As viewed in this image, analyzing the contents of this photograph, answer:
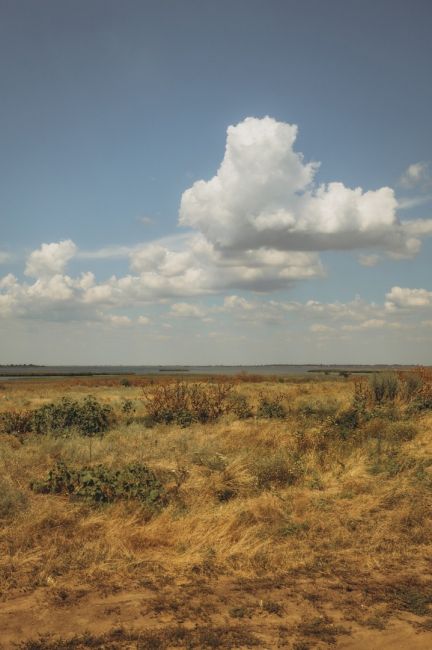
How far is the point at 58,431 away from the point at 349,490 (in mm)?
8836

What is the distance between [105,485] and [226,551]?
281cm

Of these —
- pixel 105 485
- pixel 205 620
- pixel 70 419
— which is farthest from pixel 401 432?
pixel 205 620

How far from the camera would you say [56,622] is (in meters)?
4.30

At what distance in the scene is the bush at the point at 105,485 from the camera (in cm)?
763

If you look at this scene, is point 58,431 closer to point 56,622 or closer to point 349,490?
point 349,490

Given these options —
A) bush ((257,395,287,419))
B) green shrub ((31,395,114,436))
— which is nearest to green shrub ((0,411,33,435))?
green shrub ((31,395,114,436))

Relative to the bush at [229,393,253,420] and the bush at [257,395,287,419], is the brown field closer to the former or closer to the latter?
the bush at [257,395,287,419]

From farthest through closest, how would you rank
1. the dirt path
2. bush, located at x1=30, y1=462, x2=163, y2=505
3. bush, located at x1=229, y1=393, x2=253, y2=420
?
bush, located at x1=229, y1=393, x2=253, y2=420 < bush, located at x1=30, y1=462, x2=163, y2=505 < the dirt path

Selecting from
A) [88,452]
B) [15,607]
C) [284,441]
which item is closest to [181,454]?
[88,452]

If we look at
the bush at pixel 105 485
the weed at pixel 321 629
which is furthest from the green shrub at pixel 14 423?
the weed at pixel 321 629

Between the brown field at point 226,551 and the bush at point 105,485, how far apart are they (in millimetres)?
153

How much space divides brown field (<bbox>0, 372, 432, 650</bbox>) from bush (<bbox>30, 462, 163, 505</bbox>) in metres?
0.15

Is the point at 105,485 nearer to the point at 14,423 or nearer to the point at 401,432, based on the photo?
the point at 14,423

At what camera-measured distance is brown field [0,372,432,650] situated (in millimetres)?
4164
